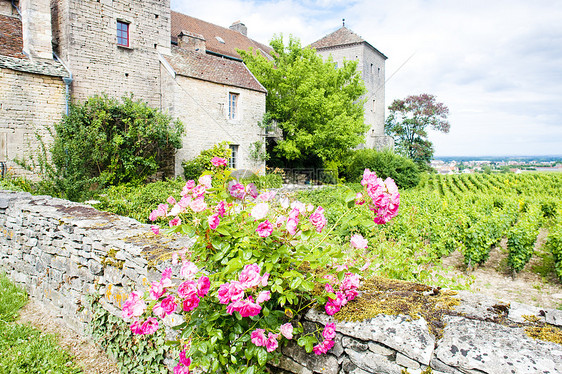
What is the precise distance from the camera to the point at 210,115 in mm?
17625

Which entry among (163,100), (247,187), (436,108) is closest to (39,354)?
(247,187)

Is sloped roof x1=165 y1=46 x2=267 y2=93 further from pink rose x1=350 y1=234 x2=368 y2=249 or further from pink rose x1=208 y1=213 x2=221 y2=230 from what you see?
pink rose x1=350 y1=234 x2=368 y2=249

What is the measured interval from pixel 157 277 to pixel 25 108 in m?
12.7

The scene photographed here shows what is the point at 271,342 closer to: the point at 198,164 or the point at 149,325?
the point at 149,325

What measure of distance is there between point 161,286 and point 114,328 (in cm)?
259

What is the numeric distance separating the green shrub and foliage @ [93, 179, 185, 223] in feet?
61.3

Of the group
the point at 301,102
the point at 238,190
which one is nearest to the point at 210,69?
the point at 301,102

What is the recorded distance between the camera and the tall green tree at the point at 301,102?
2147 centimetres

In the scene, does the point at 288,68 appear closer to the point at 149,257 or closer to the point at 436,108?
the point at 149,257

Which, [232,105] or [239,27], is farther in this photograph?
[239,27]

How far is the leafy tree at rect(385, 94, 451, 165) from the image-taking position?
47.1 metres

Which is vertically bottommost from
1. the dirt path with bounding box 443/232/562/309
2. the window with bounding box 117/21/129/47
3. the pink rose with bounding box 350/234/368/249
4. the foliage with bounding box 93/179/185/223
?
the dirt path with bounding box 443/232/562/309

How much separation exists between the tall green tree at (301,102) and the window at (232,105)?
7.77ft

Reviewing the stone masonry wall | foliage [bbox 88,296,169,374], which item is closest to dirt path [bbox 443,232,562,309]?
the stone masonry wall
